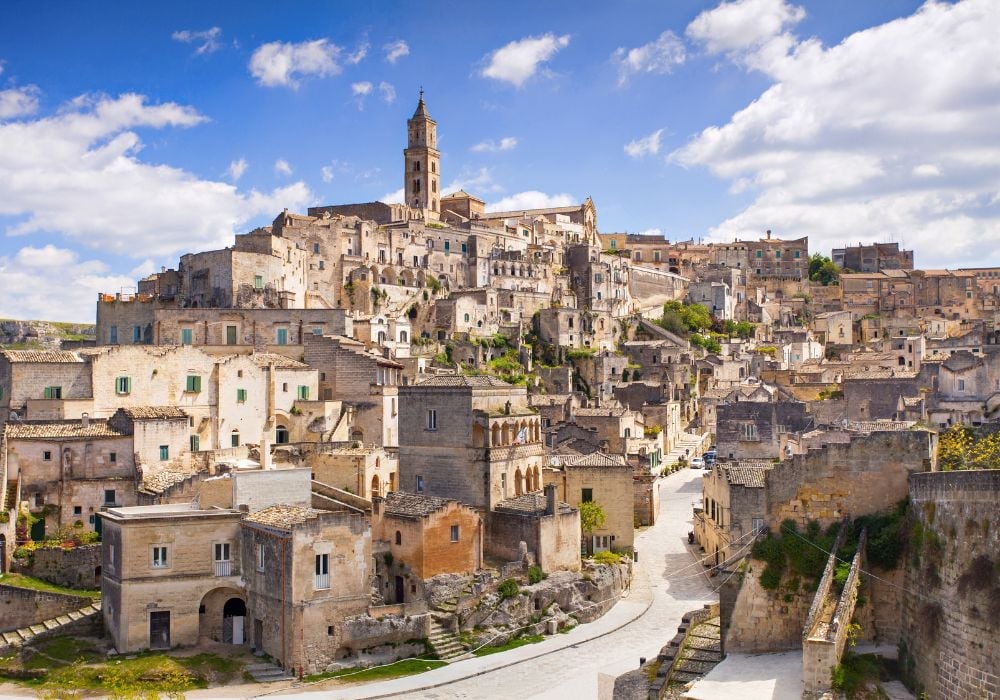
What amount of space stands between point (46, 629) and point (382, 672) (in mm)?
11584

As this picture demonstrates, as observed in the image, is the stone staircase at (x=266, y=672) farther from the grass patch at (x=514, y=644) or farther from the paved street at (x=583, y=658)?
the grass patch at (x=514, y=644)

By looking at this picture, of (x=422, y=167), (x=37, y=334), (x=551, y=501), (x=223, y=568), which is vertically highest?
(x=422, y=167)

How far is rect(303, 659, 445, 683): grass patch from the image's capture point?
3156 cm

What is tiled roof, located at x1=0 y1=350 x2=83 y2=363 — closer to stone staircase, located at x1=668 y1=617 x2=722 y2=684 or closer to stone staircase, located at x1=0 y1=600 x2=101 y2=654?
stone staircase, located at x1=0 y1=600 x2=101 y2=654

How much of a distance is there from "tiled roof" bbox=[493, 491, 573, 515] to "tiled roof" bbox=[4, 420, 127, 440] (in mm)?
16139

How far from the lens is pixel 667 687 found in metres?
23.6

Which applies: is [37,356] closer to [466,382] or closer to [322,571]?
[466,382]

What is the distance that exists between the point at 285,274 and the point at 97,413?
2692 centimetres

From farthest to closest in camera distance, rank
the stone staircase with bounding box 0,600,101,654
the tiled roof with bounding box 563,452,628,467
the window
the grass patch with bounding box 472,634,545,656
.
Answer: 1. the tiled roof with bounding box 563,452,628,467
2. the grass patch with bounding box 472,634,545,656
3. the stone staircase with bounding box 0,600,101,654
4. the window

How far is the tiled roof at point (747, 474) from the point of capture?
37.4m

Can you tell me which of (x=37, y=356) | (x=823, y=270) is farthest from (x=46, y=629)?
(x=823, y=270)

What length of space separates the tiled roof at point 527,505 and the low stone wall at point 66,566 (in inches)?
593

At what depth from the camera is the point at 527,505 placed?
129 feet


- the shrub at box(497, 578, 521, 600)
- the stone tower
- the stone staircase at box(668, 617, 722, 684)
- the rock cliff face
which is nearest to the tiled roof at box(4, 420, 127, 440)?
the shrub at box(497, 578, 521, 600)
